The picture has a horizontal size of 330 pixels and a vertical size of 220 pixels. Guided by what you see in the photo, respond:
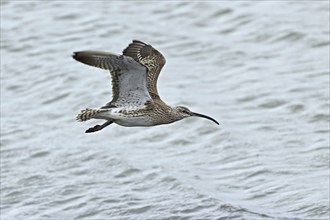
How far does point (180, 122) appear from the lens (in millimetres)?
16203

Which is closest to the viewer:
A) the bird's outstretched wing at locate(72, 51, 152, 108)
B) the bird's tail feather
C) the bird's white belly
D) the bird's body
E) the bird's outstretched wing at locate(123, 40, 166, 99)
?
the bird's outstretched wing at locate(72, 51, 152, 108)

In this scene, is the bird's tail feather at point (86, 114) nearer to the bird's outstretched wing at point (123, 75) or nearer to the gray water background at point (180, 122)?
the bird's outstretched wing at point (123, 75)

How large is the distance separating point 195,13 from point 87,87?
375 cm

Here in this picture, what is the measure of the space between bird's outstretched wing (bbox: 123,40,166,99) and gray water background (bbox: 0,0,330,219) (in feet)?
8.72

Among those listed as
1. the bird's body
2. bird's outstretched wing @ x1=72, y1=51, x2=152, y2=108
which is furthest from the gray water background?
bird's outstretched wing @ x1=72, y1=51, x2=152, y2=108

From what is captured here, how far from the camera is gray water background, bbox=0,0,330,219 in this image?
13.3 metres

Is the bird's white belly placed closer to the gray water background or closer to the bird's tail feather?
the bird's tail feather

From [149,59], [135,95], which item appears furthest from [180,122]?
[135,95]

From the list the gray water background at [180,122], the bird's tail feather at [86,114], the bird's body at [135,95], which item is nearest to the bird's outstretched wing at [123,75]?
the bird's body at [135,95]

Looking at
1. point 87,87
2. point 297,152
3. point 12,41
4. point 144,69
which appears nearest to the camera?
point 144,69

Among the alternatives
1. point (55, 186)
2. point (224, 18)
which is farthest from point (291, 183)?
point (224, 18)

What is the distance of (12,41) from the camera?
19984 mm

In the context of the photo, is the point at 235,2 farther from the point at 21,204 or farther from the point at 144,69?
the point at 144,69

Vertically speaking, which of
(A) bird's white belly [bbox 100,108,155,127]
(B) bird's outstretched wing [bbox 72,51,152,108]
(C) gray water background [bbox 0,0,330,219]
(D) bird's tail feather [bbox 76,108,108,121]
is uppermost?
(B) bird's outstretched wing [bbox 72,51,152,108]
